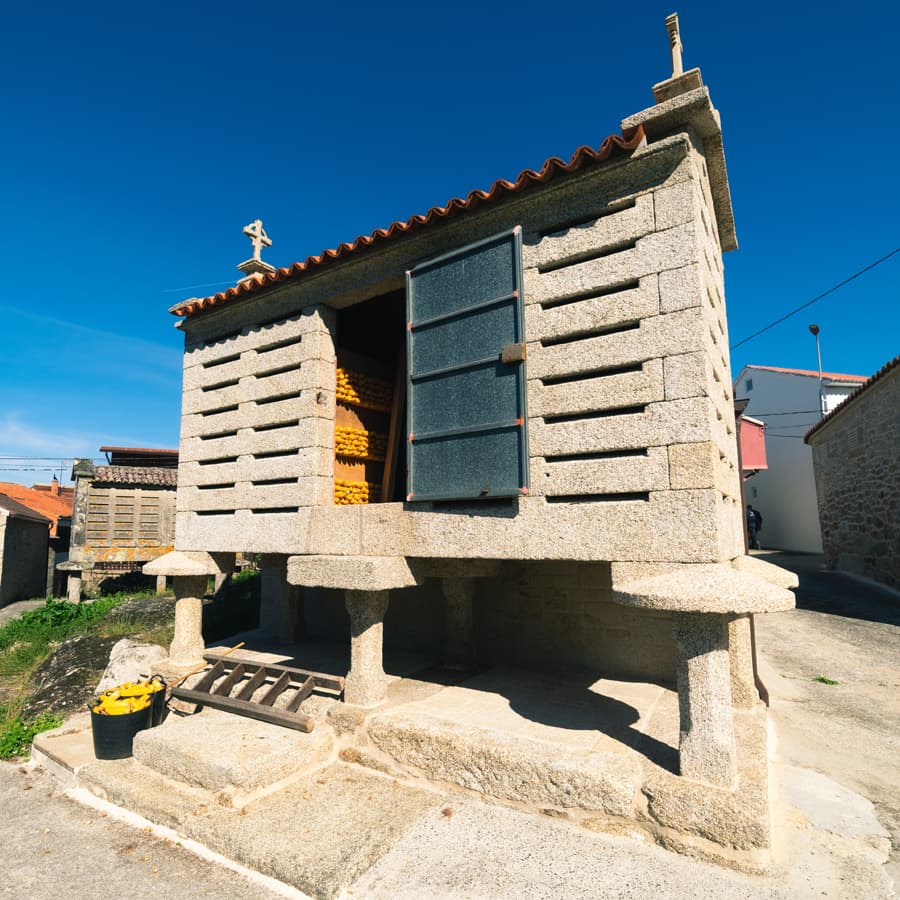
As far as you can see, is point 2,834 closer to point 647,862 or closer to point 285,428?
point 285,428

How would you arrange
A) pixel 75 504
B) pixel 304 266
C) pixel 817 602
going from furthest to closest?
pixel 75 504
pixel 817 602
pixel 304 266

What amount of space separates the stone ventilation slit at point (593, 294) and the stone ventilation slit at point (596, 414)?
99 cm

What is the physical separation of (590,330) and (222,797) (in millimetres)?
4930

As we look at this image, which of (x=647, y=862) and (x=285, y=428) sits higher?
(x=285, y=428)

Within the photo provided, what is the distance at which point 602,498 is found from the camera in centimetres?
488

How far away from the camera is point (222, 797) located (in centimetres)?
479

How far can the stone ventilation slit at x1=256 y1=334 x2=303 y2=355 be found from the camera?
7195mm

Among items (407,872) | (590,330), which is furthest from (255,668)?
(590,330)

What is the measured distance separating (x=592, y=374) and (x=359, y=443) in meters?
3.53

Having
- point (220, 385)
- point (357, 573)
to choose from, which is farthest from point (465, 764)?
point (220, 385)

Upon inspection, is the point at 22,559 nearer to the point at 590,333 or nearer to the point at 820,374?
the point at 590,333

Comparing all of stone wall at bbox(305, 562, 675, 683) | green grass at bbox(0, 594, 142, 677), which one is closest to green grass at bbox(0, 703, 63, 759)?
green grass at bbox(0, 594, 142, 677)

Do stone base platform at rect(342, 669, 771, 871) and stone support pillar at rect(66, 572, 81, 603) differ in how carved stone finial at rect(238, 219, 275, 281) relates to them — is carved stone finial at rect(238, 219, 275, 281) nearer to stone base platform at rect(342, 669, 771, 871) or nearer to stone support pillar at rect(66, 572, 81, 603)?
stone base platform at rect(342, 669, 771, 871)

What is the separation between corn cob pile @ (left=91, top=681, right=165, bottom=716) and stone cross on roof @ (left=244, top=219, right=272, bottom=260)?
6.10 meters
